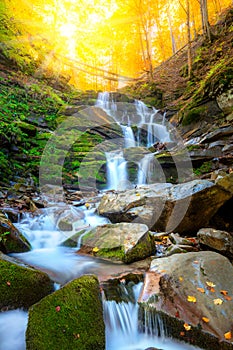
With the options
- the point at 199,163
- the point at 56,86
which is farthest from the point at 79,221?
the point at 56,86

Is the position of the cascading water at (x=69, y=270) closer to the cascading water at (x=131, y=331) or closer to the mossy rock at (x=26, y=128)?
the cascading water at (x=131, y=331)

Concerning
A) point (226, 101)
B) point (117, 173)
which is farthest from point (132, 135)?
point (226, 101)

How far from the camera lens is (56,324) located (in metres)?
1.78

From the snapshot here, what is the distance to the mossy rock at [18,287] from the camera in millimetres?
2209

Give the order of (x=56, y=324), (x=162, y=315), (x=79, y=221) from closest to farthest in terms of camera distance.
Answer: (x=56, y=324) < (x=162, y=315) < (x=79, y=221)

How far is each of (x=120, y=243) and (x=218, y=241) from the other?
1643mm

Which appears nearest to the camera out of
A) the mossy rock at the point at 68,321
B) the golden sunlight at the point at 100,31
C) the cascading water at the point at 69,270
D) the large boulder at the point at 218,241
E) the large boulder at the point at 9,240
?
the mossy rock at the point at 68,321

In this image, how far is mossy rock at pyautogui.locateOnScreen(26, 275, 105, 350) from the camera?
1.72 meters

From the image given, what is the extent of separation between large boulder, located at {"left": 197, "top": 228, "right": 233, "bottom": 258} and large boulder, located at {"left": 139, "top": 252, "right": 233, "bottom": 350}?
2.42 ft

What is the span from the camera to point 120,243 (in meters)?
3.77

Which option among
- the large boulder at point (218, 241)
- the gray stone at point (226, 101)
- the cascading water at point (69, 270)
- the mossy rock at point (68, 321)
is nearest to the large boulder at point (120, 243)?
the cascading water at point (69, 270)

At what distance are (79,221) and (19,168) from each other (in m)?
4.31

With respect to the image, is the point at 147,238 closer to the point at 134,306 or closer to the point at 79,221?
the point at 134,306

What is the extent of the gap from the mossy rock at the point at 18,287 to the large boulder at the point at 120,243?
4.78 ft
